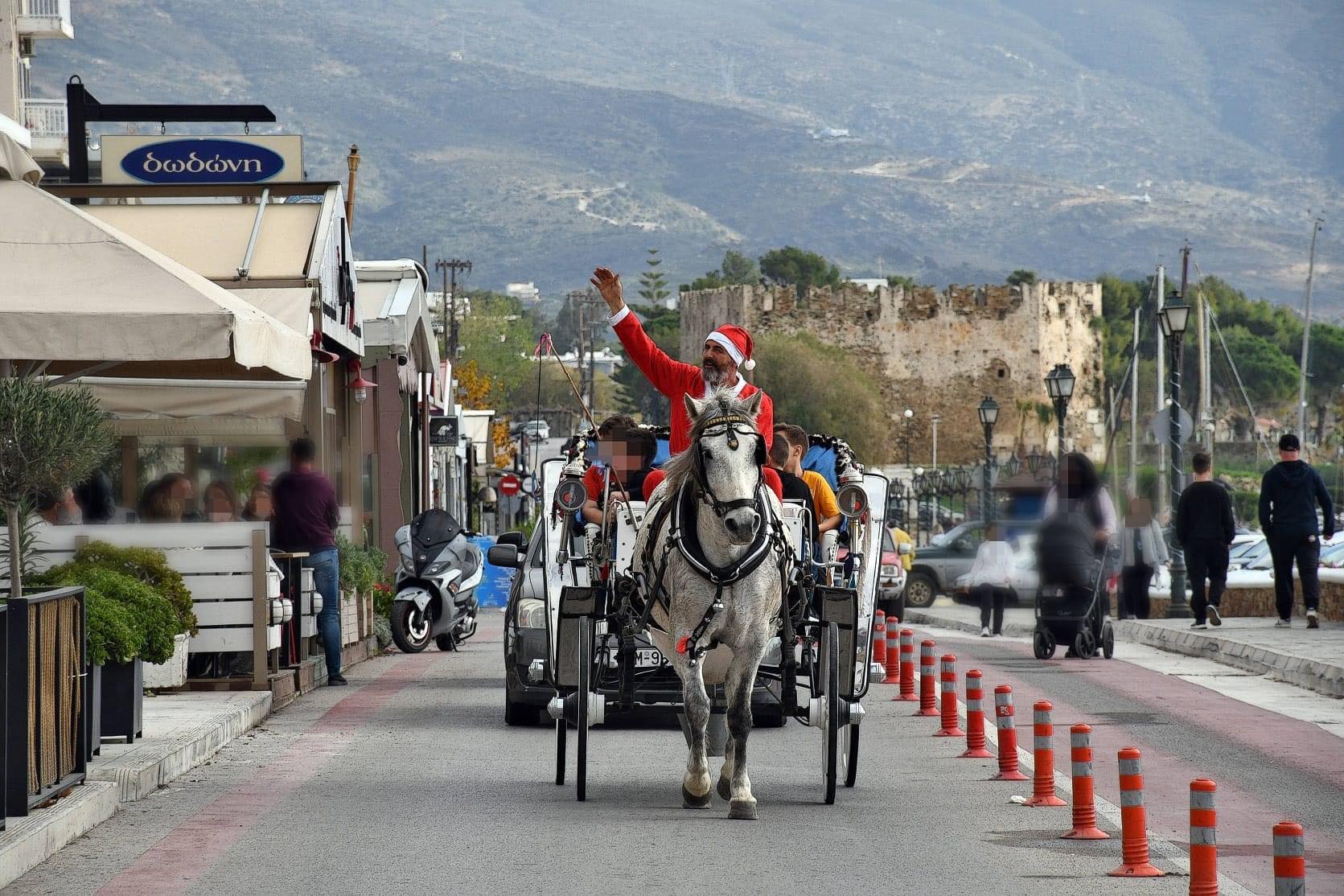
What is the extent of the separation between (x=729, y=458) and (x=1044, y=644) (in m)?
11.6

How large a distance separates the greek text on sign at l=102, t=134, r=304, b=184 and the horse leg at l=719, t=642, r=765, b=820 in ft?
51.4

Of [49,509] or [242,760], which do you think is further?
[49,509]

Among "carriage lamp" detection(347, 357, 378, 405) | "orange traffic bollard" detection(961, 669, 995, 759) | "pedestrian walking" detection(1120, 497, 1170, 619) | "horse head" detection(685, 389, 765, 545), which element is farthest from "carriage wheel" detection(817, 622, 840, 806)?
"pedestrian walking" detection(1120, 497, 1170, 619)

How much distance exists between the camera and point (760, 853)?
29.8 feet

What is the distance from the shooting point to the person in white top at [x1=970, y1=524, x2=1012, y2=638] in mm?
26812

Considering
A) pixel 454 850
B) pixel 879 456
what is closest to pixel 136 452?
pixel 454 850

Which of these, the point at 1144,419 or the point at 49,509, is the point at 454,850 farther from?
the point at 1144,419

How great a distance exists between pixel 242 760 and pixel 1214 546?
12642mm

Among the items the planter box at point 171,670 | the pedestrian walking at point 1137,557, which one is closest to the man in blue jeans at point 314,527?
the planter box at point 171,670

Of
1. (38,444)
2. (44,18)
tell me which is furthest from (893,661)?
(44,18)

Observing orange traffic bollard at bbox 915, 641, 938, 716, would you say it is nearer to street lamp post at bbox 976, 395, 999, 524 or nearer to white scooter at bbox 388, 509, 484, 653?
white scooter at bbox 388, 509, 484, 653

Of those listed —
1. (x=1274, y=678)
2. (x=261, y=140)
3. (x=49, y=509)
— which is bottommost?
(x=1274, y=678)

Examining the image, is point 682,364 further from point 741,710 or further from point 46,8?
point 46,8

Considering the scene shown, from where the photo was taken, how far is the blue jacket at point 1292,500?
21078mm
